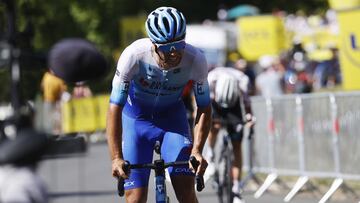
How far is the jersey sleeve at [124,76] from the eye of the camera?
8.05m

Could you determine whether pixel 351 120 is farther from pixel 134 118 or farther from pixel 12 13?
pixel 12 13

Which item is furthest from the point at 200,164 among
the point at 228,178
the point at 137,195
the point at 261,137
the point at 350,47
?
the point at 350,47

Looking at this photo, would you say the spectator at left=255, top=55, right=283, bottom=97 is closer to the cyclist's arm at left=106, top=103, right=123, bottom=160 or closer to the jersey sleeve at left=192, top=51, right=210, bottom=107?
the jersey sleeve at left=192, top=51, right=210, bottom=107

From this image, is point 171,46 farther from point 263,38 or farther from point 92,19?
point 92,19

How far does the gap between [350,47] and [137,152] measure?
421 inches

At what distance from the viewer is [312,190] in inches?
600

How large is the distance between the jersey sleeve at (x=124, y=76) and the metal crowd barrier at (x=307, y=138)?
253 inches

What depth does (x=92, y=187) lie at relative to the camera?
56.9 ft

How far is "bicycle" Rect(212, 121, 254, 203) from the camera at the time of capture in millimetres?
13141

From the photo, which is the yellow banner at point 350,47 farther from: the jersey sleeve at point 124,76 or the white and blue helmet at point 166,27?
the white and blue helmet at point 166,27

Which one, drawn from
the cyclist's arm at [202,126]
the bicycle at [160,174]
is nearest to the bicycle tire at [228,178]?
the cyclist's arm at [202,126]

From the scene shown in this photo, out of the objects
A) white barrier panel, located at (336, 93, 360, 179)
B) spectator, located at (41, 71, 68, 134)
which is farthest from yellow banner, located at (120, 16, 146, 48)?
white barrier panel, located at (336, 93, 360, 179)

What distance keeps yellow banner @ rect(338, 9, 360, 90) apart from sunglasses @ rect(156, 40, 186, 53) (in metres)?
10.7

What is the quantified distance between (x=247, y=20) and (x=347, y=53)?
15397 mm
